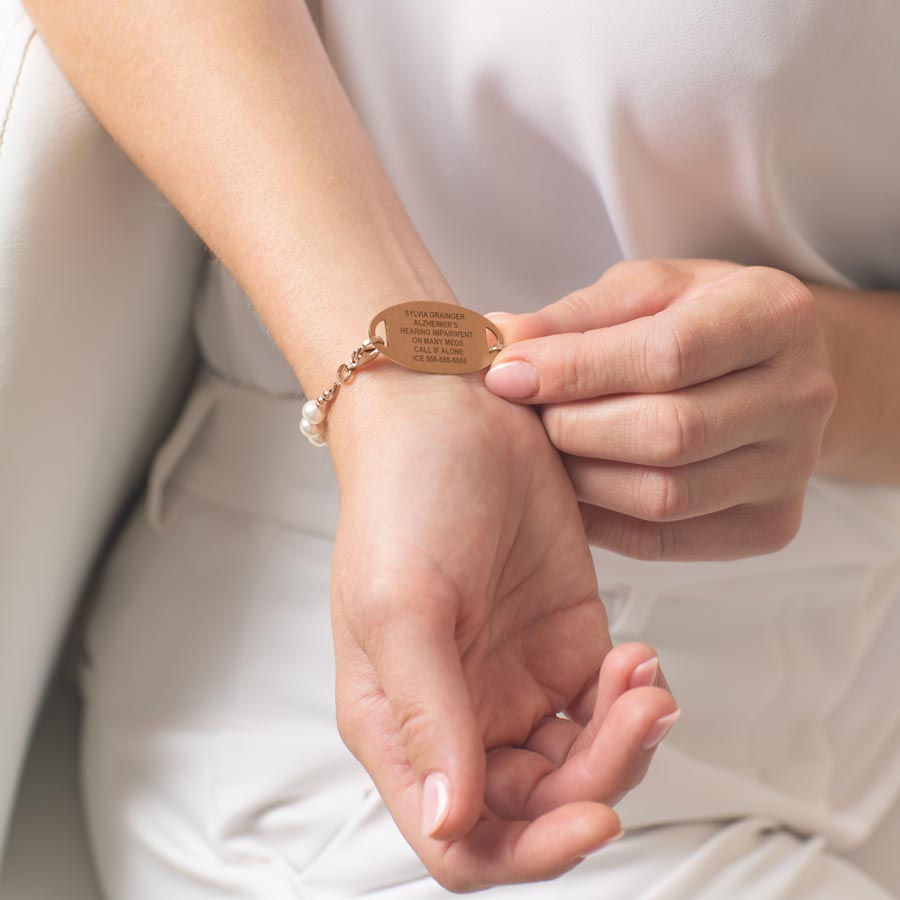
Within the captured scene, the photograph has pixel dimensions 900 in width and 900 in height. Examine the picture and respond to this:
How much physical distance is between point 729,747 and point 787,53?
0.63m

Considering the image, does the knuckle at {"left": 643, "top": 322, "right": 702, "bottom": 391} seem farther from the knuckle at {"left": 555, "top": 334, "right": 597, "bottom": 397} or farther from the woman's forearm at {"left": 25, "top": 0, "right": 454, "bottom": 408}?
the woman's forearm at {"left": 25, "top": 0, "right": 454, "bottom": 408}

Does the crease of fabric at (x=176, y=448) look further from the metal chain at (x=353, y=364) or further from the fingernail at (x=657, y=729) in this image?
the fingernail at (x=657, y=729)

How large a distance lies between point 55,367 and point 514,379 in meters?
0.37

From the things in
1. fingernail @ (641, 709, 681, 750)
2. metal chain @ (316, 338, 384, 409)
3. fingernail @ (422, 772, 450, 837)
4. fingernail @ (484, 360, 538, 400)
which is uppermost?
metal chain @ (316, 338, 384, 409)

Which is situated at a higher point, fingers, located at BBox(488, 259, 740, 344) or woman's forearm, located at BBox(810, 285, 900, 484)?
fingers, located at BBox(488, 259, 740, 344)

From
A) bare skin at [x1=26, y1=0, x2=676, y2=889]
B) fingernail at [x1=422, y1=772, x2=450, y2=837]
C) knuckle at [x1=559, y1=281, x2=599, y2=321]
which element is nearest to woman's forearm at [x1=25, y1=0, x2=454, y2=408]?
bare skin at [x1=26, y1=0, x2=676, y2=889]

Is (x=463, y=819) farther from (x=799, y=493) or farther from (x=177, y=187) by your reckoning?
(x=177, y=187)

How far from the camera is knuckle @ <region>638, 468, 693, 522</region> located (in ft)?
2.32

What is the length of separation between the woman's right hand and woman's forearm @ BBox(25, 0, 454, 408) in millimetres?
82

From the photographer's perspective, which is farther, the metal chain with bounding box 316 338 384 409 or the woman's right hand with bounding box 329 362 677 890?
the metal chain with bounding box 316 338 384 409

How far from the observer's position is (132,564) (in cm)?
104

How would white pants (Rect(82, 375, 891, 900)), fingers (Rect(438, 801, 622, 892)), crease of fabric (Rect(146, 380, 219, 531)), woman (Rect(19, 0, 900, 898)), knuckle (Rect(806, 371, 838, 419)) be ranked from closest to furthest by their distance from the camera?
1. fingers (Rect(438, 801, 622, 892))
2. woman (Rect(19, 0, 900, 898))
3. knuckle (Rect(806, 371, 838, 419))
4. white pants (Rect(82, 375, 891, 900))
5. crease of fabric (Rect(146, 380, 219, 531))

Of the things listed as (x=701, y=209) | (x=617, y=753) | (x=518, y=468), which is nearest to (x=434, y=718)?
(x=617, y=753)

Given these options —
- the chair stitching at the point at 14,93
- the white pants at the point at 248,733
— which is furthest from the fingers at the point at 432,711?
the chair stitching at the point at 14,93
